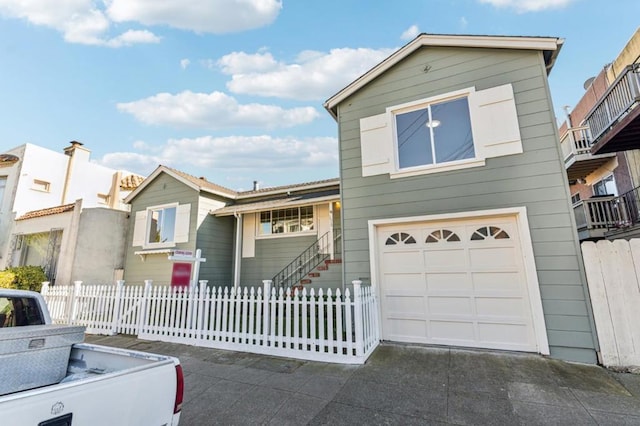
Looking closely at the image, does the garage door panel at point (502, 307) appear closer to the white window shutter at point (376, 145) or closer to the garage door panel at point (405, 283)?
the garage door panel at point (405, 283)

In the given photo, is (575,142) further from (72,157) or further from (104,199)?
(72,157)

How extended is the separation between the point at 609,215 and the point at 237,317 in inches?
433

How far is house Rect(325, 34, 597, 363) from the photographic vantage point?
484 cm

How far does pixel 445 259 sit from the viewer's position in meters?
5.56

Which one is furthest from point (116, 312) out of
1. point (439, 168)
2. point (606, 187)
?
point (606, 187)

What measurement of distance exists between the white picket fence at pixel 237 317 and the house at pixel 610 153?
6.96 m

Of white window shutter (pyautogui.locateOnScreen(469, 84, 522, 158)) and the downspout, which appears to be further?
the downspout

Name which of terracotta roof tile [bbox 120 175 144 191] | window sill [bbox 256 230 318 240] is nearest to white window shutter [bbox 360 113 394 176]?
window sill [bbox 256 230 318 240]

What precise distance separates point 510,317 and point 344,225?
360 centimetres

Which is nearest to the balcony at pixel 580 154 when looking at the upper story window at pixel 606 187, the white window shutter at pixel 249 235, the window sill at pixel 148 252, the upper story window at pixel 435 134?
the upper story window at pixel 606 187

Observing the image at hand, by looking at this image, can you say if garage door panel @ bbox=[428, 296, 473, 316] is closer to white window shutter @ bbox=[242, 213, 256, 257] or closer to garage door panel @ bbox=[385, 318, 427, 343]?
garage door panel @ bbox=[385, 318, 427, 343]

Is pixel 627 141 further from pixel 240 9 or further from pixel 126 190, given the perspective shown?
pixel 126 190

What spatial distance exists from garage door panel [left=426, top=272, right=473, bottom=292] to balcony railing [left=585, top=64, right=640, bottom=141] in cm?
500

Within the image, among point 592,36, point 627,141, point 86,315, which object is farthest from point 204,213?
point 592,36
